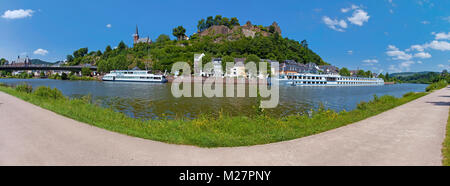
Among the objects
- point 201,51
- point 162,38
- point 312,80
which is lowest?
point 312,80

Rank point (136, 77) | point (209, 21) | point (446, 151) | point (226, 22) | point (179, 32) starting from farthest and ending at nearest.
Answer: point (209, 21) < point (226, 22) < point (179, 32) < point (136, 77) < point (446, 151)

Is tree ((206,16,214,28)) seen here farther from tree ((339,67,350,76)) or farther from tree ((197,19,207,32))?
tree ((339,67,350,76))

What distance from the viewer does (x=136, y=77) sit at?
9281 cm

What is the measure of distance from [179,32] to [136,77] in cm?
10389

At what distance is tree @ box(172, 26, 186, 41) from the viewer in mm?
186525

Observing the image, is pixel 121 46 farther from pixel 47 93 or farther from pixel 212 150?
pixel 212 150

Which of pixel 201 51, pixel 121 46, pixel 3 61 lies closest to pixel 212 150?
pixel 201 51

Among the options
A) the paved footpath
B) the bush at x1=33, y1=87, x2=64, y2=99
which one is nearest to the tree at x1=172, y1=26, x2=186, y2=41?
the bush at x1=33, y1=87, x2=64, y2=99

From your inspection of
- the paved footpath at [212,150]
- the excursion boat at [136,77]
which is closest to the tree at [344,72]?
the excursion boat at [136,77]

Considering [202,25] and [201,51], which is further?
[202,25]

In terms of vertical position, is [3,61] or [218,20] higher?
[218,20]

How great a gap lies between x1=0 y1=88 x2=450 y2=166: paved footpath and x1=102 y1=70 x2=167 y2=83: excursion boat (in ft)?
266

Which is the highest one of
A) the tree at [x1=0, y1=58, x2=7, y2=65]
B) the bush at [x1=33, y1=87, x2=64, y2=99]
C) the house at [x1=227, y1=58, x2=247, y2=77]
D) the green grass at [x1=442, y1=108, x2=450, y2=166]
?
the tree at [x1=0, y1=58, x2=7, y2=65]
